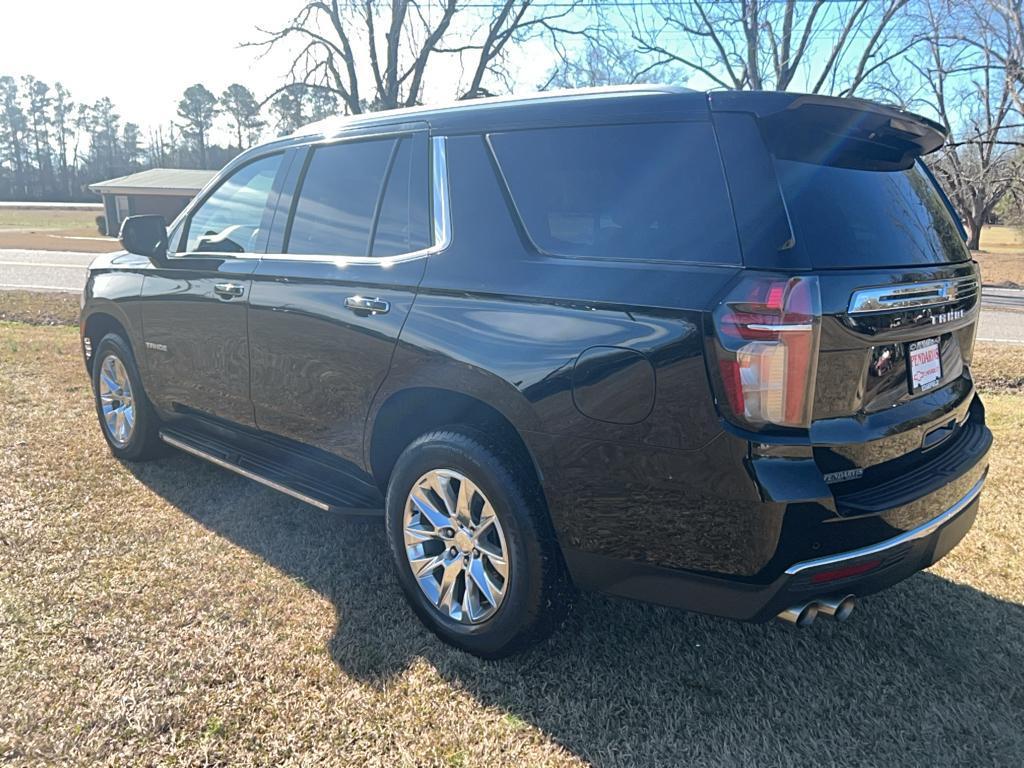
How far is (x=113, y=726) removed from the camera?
2443 mm

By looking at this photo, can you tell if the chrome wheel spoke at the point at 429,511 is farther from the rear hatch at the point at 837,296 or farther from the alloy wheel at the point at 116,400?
the alloy wheel at the point at 116,400

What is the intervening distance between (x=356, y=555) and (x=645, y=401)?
1993 millimetres

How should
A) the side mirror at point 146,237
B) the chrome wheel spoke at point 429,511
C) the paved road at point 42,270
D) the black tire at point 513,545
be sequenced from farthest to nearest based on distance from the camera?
the paved road at point 42,270, the side mirror at point 146,237, the chrome wheel spoke at point 429,511, the black tire at point 513,545

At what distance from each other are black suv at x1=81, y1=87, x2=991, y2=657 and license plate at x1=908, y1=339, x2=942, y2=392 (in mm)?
12

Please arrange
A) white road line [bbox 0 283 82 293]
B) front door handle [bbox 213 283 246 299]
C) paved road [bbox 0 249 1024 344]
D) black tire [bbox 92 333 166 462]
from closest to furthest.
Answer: front door handle [bbox 213 283 246 299] < black tire [bbox 92 333 166 462] < paved road [bbox 0 249 1024 344] < white road line [bbox 0 283 82 293]

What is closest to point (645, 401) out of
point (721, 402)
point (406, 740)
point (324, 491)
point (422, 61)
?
point (721, 402)

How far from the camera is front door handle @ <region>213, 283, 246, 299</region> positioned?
366 centimetres

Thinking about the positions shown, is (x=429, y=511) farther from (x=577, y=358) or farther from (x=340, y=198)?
(x=340, y=198)

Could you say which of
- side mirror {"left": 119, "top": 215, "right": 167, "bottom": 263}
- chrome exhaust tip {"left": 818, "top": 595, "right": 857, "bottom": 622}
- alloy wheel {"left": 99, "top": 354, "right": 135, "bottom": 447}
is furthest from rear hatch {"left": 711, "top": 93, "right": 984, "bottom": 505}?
alloy wheel {"left": 99, "top": 354, "right": 135, "bottom": 447}

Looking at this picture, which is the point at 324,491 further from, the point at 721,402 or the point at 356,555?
the point at 721,402

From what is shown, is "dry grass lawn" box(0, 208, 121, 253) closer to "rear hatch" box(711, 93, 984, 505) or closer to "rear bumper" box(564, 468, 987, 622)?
"rear bumper" box(564, 468, 987, 622)

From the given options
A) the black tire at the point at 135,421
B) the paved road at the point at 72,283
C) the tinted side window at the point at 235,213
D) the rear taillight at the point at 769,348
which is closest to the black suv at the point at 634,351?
the rear taillight at the point at 769,348

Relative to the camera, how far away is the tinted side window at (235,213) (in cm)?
379

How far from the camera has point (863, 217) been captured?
2357mm
